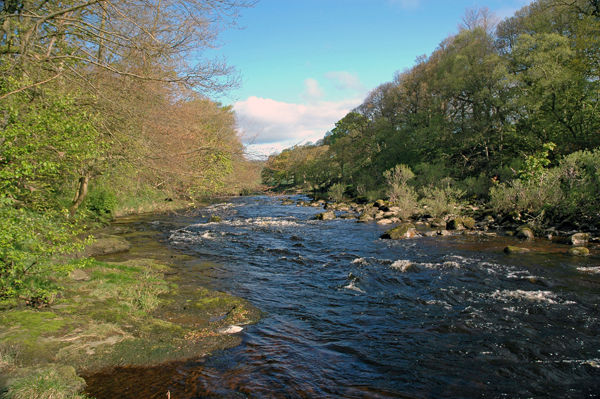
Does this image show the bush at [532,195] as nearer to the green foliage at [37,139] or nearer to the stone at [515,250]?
the stone at [515,250]

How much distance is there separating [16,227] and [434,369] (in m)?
6.41

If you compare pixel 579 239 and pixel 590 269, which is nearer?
pixel 590 269

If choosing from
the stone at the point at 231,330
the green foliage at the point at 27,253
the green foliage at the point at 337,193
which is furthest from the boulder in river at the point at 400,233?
the green foliage at the point at 337,193

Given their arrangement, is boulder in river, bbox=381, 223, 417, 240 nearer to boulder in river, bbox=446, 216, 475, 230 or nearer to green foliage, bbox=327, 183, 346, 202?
boulder in river, bbox=446, 216, 475, 230

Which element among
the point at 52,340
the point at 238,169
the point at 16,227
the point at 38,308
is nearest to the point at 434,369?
the point at 52,340

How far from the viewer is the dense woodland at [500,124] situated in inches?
636

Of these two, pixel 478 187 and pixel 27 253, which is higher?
pixel 478 187

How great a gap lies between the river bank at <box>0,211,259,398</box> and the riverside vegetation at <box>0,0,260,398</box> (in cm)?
2

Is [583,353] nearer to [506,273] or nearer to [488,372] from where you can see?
[488,372]

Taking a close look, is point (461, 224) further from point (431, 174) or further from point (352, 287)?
point (431, 174)

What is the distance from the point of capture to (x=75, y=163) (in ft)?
27.2

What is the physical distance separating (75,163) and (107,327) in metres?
4.75

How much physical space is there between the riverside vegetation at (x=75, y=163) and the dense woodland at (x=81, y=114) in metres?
0.04

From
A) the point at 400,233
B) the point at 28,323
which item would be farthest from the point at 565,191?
the point at 28,323
